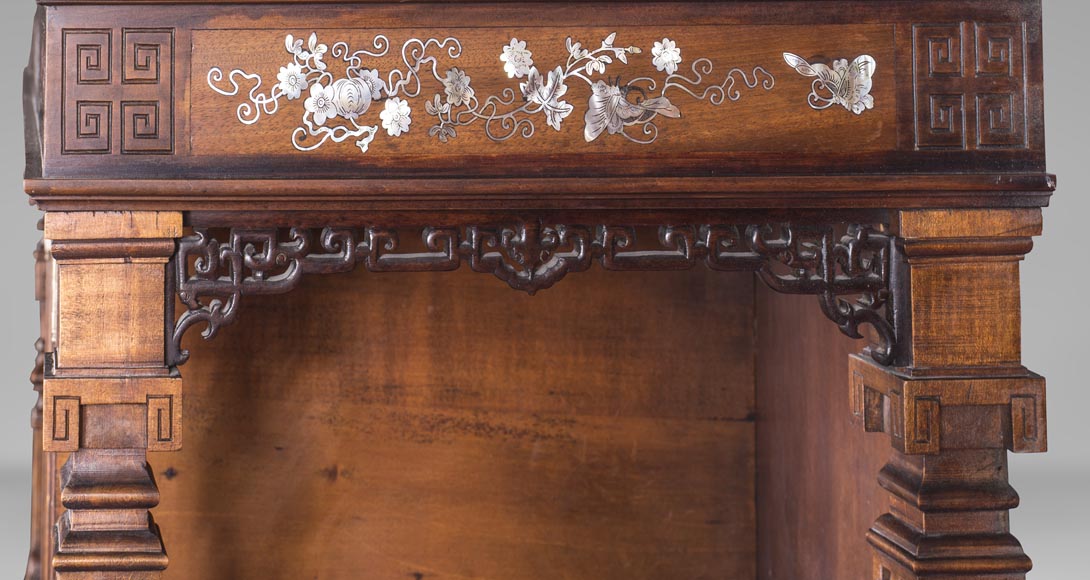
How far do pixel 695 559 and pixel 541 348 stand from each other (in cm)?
51

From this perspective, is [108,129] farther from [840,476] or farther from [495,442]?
[840,476]

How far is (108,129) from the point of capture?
145 cm

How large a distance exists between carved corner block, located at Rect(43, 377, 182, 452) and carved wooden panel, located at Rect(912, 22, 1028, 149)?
1.00 metres

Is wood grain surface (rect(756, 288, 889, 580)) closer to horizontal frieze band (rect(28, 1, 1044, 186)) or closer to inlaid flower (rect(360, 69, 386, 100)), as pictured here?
horizontal frieze band (rect(28, 1, 1044, 186))

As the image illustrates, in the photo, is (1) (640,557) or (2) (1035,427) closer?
(2) (1035,427)

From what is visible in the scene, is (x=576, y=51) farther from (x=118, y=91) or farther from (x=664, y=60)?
(x=118, y=91)

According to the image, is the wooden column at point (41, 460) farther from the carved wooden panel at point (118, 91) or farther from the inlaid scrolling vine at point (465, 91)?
the inlaid scrolling vine at point (465, 91)

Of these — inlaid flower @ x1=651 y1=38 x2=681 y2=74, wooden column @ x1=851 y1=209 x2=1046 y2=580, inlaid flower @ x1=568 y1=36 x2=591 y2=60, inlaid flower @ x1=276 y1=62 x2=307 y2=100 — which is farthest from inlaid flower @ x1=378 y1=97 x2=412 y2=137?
wooden column @ x1=851 y1=209 x2=1046 y2=580

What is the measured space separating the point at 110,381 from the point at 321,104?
43 centimetres

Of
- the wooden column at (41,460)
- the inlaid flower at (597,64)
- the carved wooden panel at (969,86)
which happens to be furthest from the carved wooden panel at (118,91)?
the carved wooden panel at (969,86)

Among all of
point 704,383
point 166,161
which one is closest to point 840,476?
point 704,383

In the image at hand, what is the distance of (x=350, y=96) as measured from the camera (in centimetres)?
147

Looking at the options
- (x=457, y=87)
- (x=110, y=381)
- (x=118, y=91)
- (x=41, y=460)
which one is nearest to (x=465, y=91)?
(x=457, y=87)

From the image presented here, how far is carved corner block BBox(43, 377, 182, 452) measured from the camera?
4.80ft
